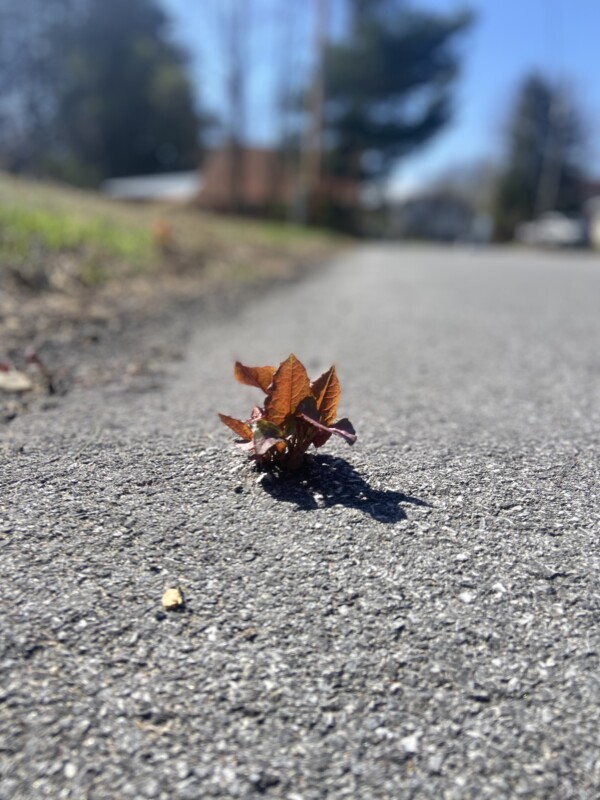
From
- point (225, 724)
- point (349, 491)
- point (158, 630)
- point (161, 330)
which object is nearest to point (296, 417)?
point (349, 491)

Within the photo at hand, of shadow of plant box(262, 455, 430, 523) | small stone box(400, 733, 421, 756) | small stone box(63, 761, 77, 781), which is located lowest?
small stone box(63, 761, 77, 781)

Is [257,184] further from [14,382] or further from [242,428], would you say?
[242,428]

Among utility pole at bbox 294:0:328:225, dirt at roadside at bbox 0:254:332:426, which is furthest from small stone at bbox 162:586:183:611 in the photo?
Result: utility pole at bbox 294:0:328:225

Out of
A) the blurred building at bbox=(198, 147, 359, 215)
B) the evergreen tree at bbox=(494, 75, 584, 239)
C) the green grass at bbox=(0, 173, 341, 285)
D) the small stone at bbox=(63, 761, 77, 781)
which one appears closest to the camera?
the small stone at bbox=(63, 761, 77, 781)

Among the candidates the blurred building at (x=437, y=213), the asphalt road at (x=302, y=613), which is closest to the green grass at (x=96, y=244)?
the asphalt road at (x=302, y=613)

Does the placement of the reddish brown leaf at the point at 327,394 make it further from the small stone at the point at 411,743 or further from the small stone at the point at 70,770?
the small stone at the point at 70,770

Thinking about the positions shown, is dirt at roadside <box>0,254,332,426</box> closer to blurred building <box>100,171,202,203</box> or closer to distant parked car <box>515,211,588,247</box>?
distant parked car <box>515,211,588,247</box>

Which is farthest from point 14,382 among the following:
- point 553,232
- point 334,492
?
point 553,232
